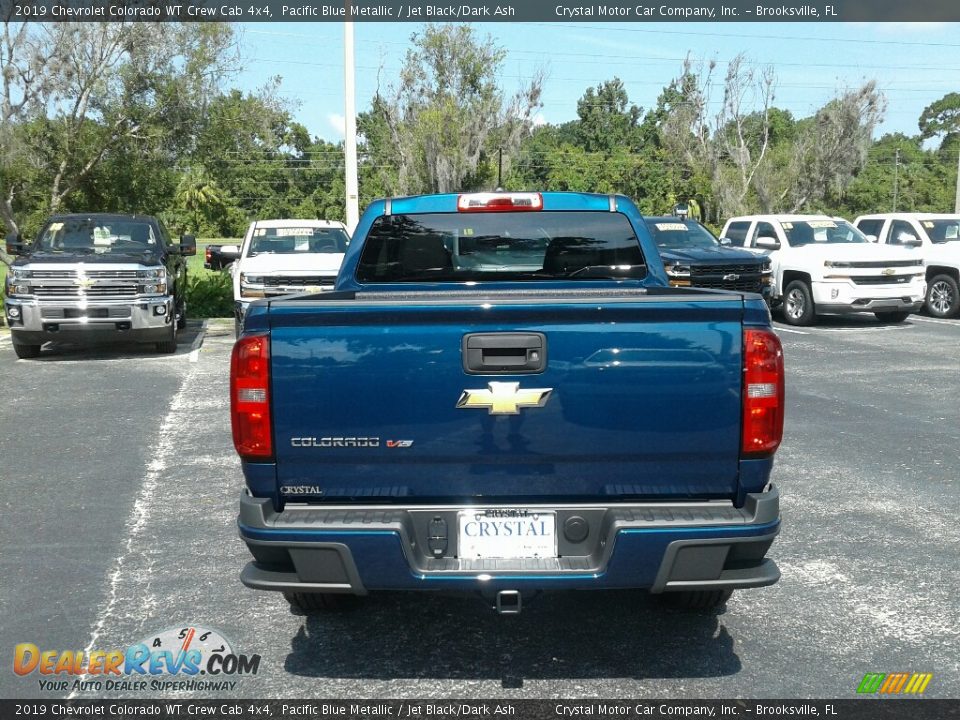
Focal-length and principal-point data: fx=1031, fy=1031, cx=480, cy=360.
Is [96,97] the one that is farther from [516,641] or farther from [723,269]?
[516,641]

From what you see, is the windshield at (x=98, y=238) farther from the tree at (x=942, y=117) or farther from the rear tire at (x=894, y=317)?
the tree at (x=942, y=117)

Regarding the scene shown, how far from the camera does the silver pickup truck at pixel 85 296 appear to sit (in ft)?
44.7

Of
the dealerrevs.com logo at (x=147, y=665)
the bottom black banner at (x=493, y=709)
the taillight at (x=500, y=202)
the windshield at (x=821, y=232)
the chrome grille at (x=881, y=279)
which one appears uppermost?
the taillight at (x=500, y=202)

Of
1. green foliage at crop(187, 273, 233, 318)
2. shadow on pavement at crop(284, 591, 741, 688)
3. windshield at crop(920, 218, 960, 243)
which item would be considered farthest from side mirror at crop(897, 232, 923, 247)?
shadow on pavement at crop(284, 591, 741, 688)

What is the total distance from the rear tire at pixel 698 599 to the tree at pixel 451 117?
125ft

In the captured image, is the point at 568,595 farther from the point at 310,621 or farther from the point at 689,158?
the point at 689,158

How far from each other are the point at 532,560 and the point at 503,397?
2.00 ft

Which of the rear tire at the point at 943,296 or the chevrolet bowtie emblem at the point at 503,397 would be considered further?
the rear tire at the point at 943,296

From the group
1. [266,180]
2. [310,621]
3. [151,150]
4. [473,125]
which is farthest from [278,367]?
[266,180]

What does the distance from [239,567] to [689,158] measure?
54295mm

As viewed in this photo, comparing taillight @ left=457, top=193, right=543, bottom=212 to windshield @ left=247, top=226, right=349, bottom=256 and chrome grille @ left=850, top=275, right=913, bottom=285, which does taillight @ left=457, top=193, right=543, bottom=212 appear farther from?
chrome grille @ left=850, top=275, right=913, bottom=285

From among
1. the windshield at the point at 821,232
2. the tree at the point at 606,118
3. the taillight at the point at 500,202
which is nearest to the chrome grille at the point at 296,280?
the windshield at the point at 821,232

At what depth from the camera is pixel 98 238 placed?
15008 millimetres

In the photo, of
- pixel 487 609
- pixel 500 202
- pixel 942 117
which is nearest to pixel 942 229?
pixel 500 202
